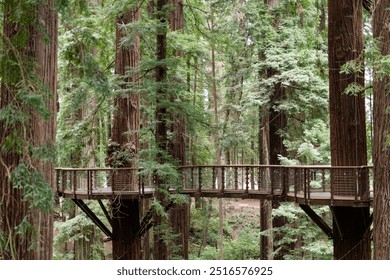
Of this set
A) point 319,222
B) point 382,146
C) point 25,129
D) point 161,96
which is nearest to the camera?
point 25,129

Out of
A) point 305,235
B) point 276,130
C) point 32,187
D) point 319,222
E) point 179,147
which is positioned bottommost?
point 305,235

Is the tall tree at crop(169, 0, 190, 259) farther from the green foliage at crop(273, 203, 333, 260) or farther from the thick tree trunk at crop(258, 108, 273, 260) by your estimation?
the green foliage at crop(273, 203, 333, 260)

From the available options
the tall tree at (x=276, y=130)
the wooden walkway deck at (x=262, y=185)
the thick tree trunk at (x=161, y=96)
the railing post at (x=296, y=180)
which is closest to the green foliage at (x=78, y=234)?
the wooden walkway deck at (x=262, y=185)

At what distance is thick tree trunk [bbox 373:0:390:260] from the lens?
20.0 ft

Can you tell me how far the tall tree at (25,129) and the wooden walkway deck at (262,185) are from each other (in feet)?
14.2

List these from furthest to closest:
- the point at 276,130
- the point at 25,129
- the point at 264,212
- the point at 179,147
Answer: the point at 264,212 → the point at 276,130 → the point at 179,147 → the point at 25,129

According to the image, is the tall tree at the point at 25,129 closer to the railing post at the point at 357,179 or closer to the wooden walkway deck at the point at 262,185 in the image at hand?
the wooden walkway deck at the point at 262,185

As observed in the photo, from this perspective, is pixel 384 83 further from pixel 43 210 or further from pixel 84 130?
pixel 84 130

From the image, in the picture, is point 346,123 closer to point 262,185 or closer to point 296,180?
point 296,180

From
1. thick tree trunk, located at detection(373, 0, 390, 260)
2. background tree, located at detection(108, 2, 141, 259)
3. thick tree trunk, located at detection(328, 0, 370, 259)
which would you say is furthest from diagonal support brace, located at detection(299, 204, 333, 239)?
background tree, located at detection(108, 2, 141, 259)

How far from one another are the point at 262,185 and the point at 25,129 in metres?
7.88

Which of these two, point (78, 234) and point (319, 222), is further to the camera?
point (78, 234)

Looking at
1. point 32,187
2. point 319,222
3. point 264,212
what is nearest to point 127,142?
point 319,222

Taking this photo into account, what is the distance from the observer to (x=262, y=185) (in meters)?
11.6
